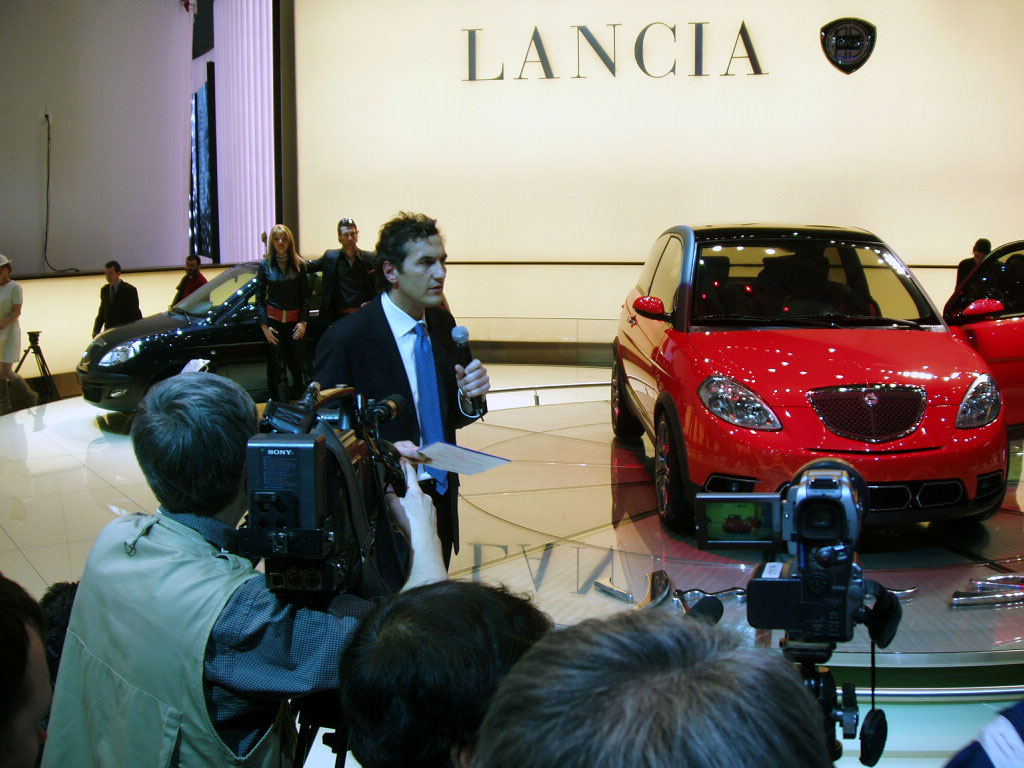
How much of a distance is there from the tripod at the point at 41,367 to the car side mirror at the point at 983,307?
7.47 m

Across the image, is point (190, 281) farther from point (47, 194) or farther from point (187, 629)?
point (187, 629)

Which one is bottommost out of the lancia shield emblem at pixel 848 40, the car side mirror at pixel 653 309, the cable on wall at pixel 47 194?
the car side mirror at pixel 653 309

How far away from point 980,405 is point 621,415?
2833 mm

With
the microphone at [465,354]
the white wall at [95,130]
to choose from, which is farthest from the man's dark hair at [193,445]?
the white wall at [95,130]

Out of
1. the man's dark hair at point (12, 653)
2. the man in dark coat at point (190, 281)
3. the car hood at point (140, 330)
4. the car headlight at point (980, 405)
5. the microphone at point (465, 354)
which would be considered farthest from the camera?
the man in dark coat at point (190, 281)

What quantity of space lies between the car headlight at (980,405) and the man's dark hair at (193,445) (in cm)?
354

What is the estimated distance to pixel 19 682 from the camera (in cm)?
119

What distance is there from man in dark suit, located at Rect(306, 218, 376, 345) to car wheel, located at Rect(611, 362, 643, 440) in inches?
93.9

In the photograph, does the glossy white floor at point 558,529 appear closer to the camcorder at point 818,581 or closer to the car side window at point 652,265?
the car side window at point 652,265

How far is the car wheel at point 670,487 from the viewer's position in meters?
4.85

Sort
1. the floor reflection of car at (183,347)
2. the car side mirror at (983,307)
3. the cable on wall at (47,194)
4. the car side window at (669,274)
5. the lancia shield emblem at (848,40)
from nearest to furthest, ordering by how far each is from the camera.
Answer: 1. the car side mirror at (983,307)
2. the car side window at (669,274)
3. the floor reflection of car at (183,347)
4. the cable on wall at (47,194)
5. the lancia shield emblem at (848,40)

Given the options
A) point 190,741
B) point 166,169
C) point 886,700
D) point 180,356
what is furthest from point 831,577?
point 166,169

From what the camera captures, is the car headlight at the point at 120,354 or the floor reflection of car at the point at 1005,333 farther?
the car headlight at the point at 120,354

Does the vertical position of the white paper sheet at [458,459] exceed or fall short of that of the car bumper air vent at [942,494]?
it exceeds it
